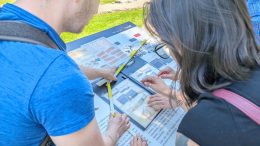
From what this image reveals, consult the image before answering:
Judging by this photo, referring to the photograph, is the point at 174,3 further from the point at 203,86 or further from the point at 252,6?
the point at 252,6

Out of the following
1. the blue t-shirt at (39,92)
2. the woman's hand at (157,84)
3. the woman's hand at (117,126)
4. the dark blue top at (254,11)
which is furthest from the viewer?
the dark blue top at (254,11)

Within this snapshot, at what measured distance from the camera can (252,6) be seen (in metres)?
1.99

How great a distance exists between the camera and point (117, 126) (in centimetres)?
146

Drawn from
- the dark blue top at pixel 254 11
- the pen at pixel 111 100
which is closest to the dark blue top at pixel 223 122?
the pen at pixel 111 100

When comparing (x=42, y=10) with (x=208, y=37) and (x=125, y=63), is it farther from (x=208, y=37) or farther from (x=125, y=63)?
(x=125, y=63)

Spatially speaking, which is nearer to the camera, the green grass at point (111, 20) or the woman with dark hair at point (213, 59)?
the woman with dark hair at point (213, 59)

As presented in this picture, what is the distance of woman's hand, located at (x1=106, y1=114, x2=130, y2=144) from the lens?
4.67 ft

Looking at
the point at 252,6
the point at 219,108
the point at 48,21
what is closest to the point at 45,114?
the point at 48,21

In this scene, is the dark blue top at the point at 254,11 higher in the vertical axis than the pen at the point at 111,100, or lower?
higher

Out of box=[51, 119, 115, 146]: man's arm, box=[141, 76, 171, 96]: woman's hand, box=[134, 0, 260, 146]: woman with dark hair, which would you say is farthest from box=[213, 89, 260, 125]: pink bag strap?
box=[141, 76, 171, 96]: woman's hand

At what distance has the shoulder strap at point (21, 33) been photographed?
1.00 meters

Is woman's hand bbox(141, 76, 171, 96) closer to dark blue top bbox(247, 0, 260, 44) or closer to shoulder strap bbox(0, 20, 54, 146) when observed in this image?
dark blue top bbox(247, 0, 260, 44)

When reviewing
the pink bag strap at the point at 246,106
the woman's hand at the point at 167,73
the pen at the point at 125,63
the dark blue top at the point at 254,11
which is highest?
the pink bag strap at the point at 246,106

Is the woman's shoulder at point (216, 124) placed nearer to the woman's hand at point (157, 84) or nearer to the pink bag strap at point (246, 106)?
the pink bag strap at point (246, 106)
